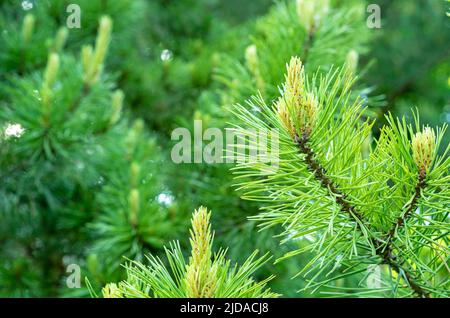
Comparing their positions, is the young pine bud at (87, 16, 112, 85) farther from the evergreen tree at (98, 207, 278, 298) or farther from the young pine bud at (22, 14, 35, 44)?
the evergreen tree at (98, 207, 278, 298)

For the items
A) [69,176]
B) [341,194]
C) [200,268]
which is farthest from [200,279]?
[69,176]

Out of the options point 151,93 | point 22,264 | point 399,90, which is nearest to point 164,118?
point 151,93

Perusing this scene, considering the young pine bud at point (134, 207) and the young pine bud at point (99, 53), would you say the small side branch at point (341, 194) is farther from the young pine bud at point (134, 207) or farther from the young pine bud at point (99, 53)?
the young pine bud at point (99, 53)

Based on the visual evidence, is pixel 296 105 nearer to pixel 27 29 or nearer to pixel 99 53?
pixel 99 53

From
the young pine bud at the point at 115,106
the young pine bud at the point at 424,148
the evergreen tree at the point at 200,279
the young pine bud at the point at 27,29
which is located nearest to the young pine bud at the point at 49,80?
the young pine bud at the point at 115,106

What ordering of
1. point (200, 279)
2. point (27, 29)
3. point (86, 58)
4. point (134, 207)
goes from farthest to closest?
point (27, 29)
point (86, 58)
point (134, 207)
point (200, 279)
